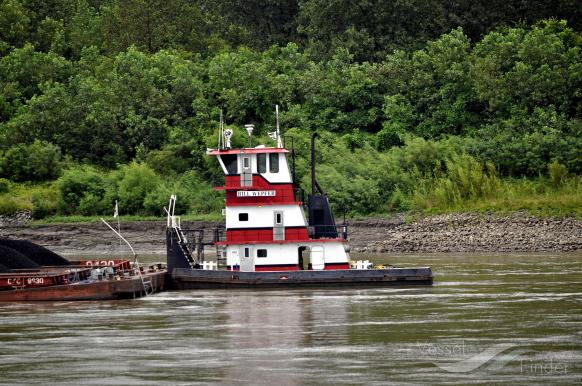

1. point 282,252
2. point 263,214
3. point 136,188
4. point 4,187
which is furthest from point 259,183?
point 4,187

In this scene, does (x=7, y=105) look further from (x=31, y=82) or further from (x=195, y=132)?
(x=195, y=132)

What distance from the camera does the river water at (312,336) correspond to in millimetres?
27594

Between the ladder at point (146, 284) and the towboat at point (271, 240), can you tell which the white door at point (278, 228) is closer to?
the towboat at point (271, 240)

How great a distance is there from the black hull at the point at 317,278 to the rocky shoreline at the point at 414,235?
20.3m

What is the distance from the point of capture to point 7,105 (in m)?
93.6

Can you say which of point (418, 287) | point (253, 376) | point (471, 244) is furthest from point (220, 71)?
point (253, 376)

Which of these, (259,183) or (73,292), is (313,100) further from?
(73,292)

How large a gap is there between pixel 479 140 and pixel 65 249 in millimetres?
26534

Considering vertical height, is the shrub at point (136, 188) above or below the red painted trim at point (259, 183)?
above

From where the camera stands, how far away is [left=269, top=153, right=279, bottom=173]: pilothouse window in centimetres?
4619

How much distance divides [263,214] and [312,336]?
12898 millimetres

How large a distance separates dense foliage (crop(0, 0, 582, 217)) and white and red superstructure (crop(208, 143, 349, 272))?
28292 millimetres

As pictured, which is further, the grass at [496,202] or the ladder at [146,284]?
the grass at [496,202]

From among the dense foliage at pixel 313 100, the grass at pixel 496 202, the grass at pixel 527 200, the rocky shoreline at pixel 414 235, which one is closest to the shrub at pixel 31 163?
the dense foliage at pixel 313 100
